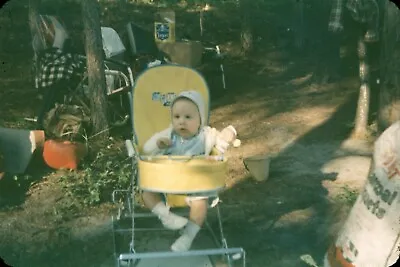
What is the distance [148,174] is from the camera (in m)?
3.26

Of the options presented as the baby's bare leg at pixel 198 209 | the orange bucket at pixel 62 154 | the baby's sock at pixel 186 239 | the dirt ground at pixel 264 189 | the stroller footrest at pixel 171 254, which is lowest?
the dirt ground at pixel 264 189

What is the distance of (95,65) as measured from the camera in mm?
5836

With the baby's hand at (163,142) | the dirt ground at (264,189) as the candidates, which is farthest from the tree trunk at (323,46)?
the baby's hand at (163,142)

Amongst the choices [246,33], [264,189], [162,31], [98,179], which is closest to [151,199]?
[98,179]

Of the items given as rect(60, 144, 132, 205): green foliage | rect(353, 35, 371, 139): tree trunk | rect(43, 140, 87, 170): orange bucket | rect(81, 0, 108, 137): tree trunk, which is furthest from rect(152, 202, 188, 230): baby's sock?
rect(353, 35, 371, 139): tree trunk

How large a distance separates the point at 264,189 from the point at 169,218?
5.54ft

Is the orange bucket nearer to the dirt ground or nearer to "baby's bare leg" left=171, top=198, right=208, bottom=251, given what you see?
the dirt ground

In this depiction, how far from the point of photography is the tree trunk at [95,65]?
18.7ft

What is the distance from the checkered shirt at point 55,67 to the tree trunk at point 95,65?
405 millimetres

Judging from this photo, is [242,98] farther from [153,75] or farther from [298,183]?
[153,75]

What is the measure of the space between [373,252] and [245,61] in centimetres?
833

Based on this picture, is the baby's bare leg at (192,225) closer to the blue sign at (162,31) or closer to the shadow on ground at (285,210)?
the shadow on ground at (285,210)

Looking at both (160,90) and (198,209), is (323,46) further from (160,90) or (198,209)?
(198,209)

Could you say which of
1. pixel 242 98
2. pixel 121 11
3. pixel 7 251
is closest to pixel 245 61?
pixel 242 98
